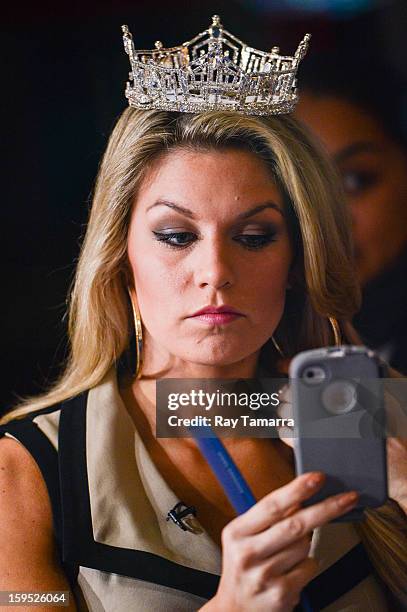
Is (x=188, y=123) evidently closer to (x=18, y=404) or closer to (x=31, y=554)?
(x=18, y=404)

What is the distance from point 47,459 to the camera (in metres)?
0.97

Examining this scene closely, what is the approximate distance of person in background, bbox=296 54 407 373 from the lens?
0.99 metres

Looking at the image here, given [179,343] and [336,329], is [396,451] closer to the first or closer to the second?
[336,329]

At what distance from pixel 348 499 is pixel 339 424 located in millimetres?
82

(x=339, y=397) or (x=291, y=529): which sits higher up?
(x=339, y=397)

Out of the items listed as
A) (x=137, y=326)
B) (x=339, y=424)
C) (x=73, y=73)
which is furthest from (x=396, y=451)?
(x=73, y=73)

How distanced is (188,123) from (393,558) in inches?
22.8

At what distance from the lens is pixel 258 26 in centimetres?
99

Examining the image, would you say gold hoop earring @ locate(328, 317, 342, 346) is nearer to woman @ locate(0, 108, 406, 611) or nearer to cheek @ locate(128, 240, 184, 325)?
woman @ locate(0, 108, 406, 611)

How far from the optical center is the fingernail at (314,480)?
0.87 metres

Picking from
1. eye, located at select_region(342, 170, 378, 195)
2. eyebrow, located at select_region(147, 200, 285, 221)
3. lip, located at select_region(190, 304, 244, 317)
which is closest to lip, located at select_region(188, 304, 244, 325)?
lip, located at select_region(190, 304, 244, 317)

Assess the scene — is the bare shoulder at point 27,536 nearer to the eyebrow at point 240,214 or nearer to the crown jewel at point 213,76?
the eyebrow at point 240,214

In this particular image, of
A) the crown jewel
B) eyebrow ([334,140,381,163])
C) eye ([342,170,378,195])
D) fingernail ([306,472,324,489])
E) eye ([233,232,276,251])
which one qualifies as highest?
the crown jewel

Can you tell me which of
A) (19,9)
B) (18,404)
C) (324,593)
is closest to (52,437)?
(18,404)
